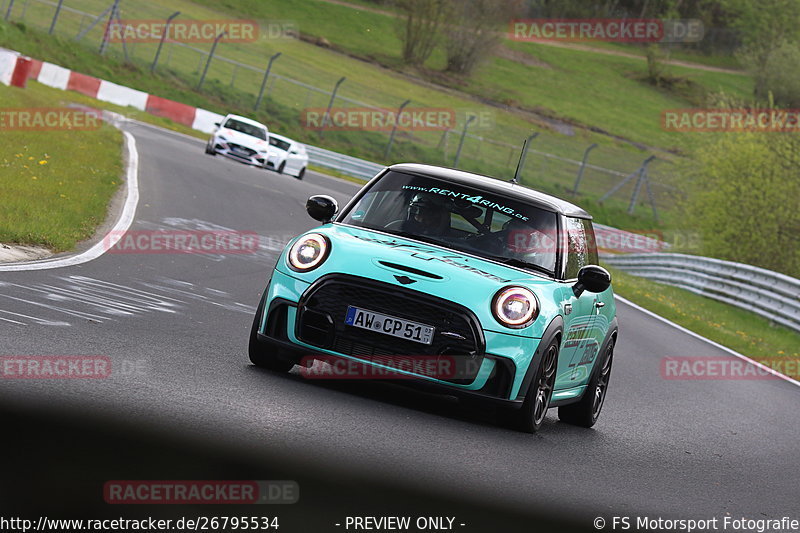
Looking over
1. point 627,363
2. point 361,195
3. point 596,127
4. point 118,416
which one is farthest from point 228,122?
point 596,127

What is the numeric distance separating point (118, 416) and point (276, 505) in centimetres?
144

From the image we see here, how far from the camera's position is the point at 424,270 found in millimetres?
7719

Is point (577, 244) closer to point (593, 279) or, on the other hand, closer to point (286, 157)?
point (593, 279)

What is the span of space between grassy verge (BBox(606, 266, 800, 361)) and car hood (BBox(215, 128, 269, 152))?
10396mm

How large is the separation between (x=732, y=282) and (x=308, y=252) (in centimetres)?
2003

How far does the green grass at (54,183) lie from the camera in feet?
42.5

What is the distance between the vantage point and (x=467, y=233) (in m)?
8.63

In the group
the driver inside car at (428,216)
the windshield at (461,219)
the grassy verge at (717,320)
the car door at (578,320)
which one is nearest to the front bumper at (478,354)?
the car door at (578,320)

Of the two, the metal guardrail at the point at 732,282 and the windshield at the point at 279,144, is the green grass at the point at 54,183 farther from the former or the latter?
the metal guardrail at the point at 732,282

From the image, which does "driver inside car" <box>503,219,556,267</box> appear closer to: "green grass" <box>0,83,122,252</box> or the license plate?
the license plate

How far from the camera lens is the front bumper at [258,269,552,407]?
7.62 metres

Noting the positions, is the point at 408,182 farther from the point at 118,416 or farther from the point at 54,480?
the point at 54,480

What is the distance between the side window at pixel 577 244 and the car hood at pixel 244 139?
24149mm

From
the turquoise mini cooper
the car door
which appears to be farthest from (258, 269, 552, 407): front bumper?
the car door
